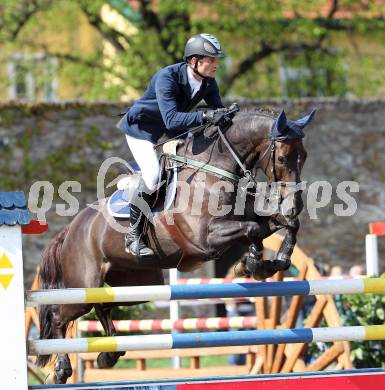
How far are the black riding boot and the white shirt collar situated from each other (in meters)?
0.78

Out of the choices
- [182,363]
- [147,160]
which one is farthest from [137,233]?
[182,363]

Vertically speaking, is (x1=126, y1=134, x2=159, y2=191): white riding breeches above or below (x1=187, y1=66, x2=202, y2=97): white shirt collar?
below

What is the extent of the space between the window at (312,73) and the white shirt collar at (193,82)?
1213 cm

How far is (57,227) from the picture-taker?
13.5m

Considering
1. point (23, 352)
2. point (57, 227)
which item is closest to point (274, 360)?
point (23, 352)

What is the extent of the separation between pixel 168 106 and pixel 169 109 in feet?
0.09

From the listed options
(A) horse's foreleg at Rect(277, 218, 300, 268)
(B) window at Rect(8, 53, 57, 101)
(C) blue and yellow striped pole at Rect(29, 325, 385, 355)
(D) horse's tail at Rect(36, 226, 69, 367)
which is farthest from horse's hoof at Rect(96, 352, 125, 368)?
(B) window at Rect(8, 53, 57, 101)

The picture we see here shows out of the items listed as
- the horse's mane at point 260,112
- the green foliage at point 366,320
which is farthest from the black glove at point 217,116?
the green foliage at point 366,320

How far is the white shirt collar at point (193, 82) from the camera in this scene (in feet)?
21.3

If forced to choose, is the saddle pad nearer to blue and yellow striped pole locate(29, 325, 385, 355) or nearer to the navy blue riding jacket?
the navy blue riding jacket

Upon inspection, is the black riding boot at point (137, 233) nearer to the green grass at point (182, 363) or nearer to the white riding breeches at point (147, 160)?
the white riding breeches at point (147, 160)

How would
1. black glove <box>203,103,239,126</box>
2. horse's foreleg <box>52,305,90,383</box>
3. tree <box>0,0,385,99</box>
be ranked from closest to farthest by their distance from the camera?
1. black glove <box>203,103,239,126</box>
2. horse's foreleg <box>52,305,90,383</box>
3. tree <box>0,0,385,99</box>

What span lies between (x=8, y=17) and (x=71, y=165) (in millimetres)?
5080

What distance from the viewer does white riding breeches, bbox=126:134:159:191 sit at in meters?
6.57
